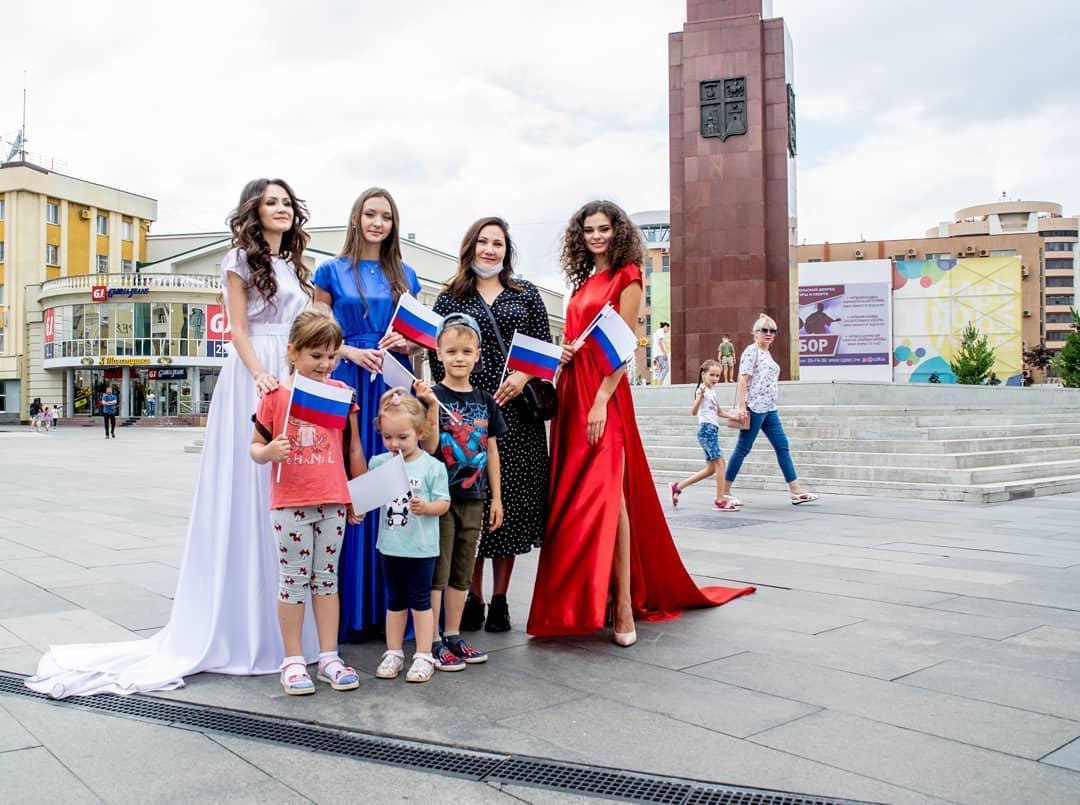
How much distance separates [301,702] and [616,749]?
47.8 inches

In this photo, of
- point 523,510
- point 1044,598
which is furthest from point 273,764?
point 1044,598

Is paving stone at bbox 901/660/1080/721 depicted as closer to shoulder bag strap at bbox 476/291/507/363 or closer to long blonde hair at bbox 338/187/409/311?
shoulder bag strap at bbox 476/291/507/363

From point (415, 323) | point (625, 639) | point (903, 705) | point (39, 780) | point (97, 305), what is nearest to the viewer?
point (39, 780)

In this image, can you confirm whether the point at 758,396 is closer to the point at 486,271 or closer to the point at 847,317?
the point at 486,271

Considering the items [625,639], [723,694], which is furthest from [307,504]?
[723,694]

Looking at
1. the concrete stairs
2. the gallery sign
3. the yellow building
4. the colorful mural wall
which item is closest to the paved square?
the concrete stairs

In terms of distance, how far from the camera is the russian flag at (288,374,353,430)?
3.55 m

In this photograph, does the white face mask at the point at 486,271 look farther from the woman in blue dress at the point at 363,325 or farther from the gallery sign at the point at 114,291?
the gallery sign at the point at 114,291

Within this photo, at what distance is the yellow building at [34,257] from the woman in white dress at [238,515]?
4896 cm

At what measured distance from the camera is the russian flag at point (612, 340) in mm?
4355

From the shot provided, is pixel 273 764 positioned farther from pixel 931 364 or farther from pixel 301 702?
pixel 931 364

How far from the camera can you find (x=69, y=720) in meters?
3.28

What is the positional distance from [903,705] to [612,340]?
1916 millimetres

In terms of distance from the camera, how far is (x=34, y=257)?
5003 centimetres
